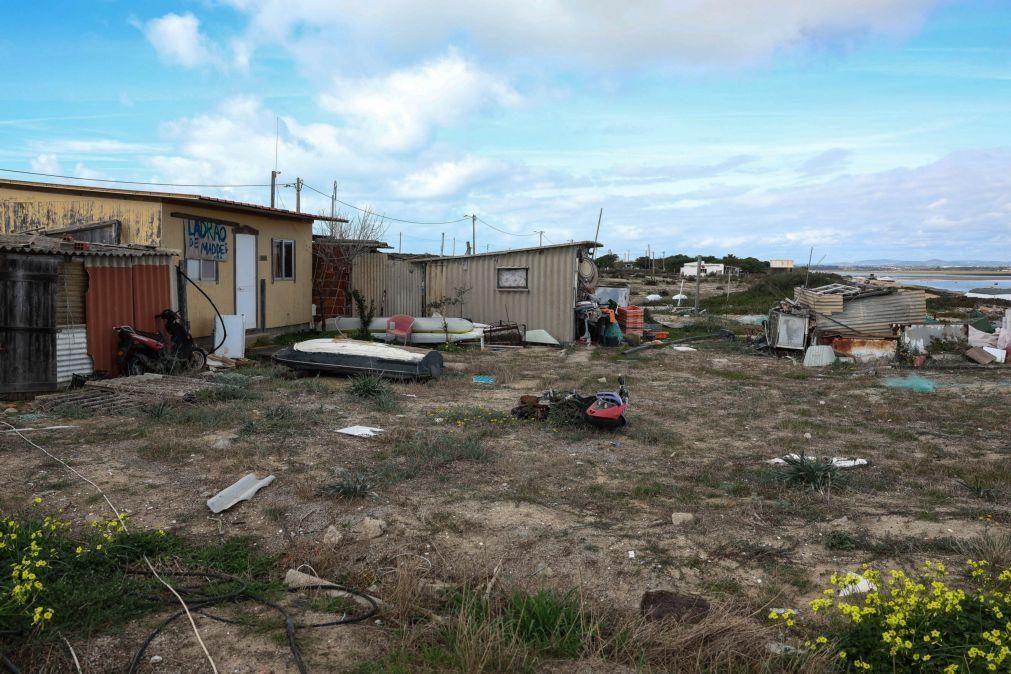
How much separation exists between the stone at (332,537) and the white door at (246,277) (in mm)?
10162

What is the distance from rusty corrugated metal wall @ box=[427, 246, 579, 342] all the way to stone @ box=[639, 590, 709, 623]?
12.3 meters

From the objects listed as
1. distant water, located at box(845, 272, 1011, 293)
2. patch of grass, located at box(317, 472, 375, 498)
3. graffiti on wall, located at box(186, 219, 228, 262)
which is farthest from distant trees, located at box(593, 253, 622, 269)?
patch of grass, located at box(317, 472, 375, 498)

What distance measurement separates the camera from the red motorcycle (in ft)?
30.7

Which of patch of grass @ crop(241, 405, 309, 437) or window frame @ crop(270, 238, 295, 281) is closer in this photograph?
patch of grass @ crop(241, 405, 309, 437)

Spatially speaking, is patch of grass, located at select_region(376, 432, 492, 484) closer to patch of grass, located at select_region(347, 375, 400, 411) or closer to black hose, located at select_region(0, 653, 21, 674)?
patch of grass, located at select_region(347, 375, 400, 411)

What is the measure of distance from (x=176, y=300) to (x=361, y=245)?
6.55 meters

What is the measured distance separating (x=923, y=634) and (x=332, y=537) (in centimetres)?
332

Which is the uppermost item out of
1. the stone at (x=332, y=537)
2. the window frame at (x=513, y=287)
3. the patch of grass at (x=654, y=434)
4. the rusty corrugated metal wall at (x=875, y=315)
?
the window frame at (x=513, y=287)

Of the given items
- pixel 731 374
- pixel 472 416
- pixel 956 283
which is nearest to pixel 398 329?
pixel 472 416

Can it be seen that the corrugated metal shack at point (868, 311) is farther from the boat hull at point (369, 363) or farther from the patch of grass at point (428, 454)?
the patch of grass at point (428, 454)

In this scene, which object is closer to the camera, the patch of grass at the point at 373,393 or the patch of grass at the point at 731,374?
the patch of grass at the point at 373,393

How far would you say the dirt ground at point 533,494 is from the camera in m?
3.92

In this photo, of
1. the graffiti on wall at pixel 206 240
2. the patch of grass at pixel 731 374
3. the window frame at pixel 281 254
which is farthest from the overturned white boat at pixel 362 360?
the patch of grass at pixel 731 374

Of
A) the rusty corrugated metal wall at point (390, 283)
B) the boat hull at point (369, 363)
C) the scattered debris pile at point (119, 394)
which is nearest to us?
the scattered debris pile at point (119, 394)
